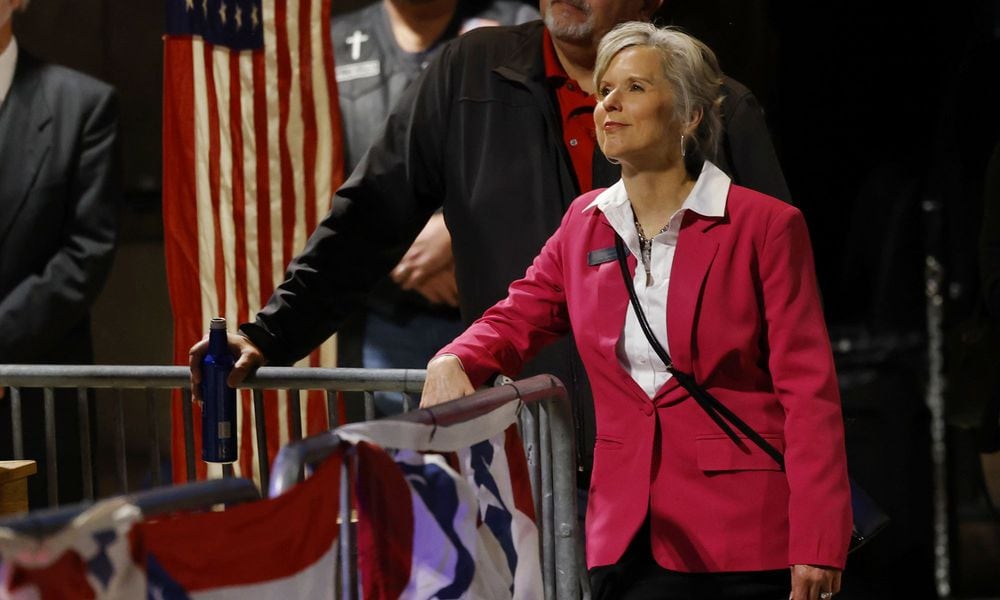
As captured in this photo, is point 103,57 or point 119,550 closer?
point 119,550

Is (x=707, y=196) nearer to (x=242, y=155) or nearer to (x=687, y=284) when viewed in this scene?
(x=687, y=284)

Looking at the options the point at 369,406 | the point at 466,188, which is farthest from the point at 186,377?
the point at 466,188

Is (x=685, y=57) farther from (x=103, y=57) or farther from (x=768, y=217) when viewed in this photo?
(x=103, y=57)

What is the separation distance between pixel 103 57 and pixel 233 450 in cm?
243

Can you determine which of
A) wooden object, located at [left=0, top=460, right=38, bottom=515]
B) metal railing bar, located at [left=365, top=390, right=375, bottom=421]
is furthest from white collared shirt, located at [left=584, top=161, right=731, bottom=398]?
wooden object, located at [left=0, top=460, right=38, bottom=515]

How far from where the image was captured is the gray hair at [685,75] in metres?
3.08

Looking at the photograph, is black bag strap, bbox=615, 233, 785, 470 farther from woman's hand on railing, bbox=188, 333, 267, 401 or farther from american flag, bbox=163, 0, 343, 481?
american flag, bbox=163, 0, 343, 481

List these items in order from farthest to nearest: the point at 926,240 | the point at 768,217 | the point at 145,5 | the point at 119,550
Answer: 1. the point at 145,5
2. the point at 926,240
3. the point at 768,217
4. the point at 119,550

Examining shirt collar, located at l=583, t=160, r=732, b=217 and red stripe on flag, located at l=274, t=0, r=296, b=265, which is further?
red stripe on flag, located at l=274, t=0, r=296, b=265

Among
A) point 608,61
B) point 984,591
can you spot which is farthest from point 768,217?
point 984,591

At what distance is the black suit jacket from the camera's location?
572 cm

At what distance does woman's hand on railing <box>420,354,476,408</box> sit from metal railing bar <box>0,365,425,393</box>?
99 cm

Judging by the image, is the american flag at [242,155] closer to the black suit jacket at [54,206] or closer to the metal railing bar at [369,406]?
the black suit jacket at [54,206]

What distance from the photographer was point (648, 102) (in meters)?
3.04
